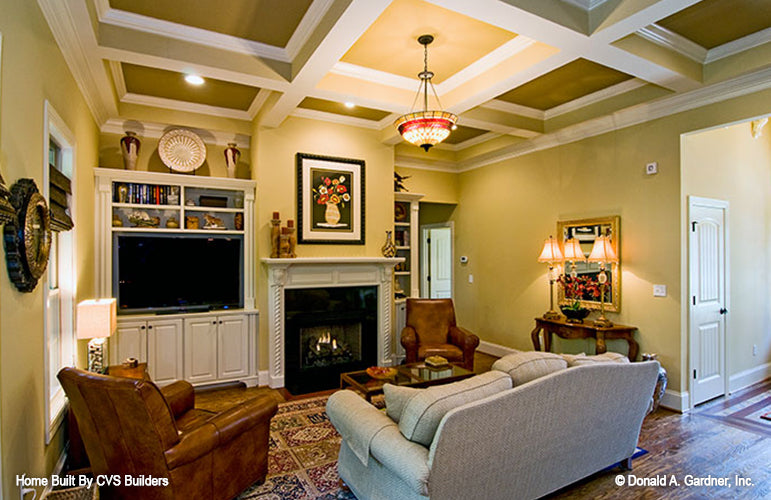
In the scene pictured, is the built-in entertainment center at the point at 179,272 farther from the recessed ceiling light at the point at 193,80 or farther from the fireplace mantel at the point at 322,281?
the recessed ceiling light at the point at 193,80

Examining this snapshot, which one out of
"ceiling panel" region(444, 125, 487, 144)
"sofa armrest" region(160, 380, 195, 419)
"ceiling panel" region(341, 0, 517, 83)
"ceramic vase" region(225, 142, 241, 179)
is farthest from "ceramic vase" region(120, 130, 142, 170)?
"ceiling panel" region(444, 125, 487, 144)

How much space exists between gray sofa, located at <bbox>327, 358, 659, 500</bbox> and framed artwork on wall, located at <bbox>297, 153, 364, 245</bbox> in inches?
109

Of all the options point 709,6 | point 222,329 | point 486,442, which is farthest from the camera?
point 222,329

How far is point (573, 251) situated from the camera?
190 inches

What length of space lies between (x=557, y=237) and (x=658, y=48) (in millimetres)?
2397

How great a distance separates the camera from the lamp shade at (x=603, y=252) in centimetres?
445

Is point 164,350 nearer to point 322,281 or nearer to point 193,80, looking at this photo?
point 322,281

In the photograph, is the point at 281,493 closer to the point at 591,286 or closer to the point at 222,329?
the point at 222,329

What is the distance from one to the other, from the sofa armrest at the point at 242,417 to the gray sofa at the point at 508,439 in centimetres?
42

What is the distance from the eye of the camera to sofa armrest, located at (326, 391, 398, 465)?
7.26 ft

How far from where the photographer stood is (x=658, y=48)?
341 centimetres

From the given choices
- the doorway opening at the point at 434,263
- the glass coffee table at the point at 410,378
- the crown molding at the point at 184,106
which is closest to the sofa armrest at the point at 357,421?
the glass coffee table at the point at 410,378

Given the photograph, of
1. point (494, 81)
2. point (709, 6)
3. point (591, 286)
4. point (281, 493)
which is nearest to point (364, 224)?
point (494, 81)

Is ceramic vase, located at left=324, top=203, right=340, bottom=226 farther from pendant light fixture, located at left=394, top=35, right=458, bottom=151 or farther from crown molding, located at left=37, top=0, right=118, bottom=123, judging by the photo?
crown molding, located at left=37, top=0, right=118, bottom=123
